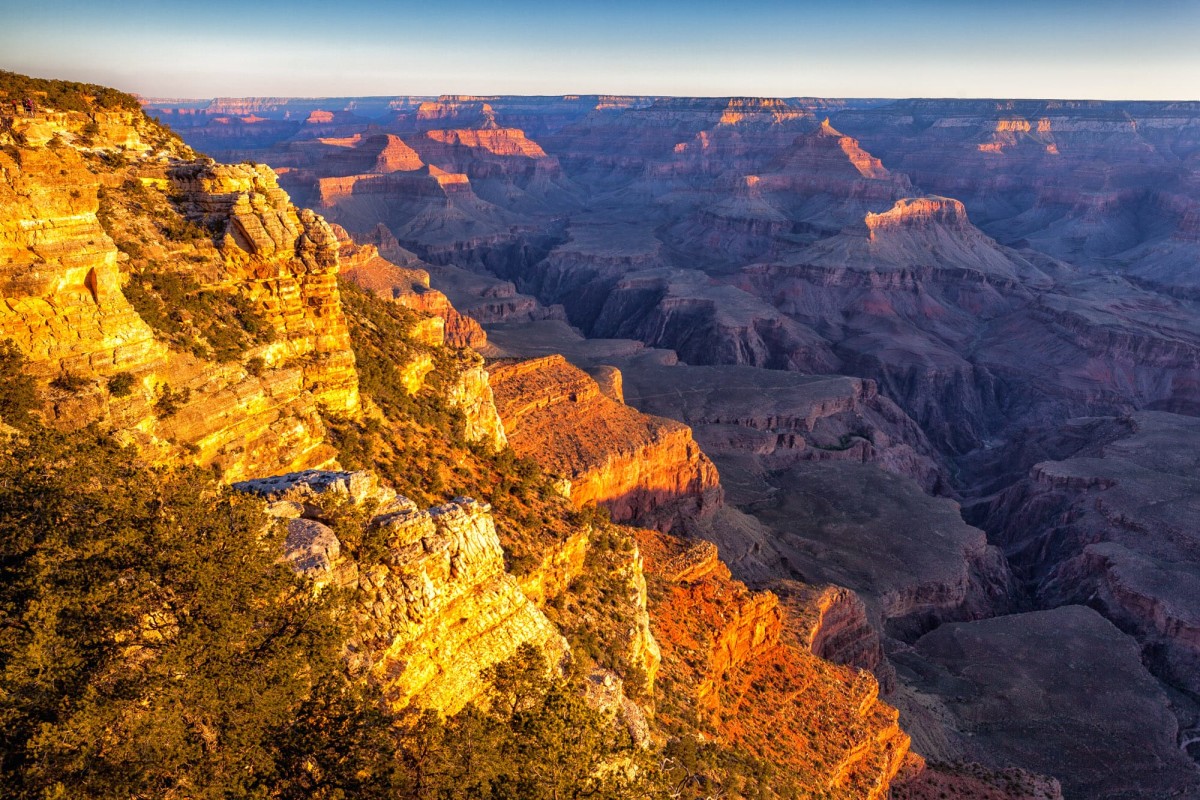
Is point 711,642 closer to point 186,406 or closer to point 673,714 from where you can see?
point 673,714

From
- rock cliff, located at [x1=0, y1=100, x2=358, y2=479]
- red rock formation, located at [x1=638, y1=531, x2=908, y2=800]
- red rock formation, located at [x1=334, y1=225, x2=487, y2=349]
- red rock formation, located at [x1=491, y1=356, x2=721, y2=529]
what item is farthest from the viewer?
red rock formation, located at [x1=334, y1=225, x2=487, y2=349]

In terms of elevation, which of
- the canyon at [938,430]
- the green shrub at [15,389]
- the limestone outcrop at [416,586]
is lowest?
the canyon at [938,430]

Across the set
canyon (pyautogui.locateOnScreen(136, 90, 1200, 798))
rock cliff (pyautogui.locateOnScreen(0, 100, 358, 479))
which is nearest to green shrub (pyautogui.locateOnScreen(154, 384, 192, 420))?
rock cliff (pyautogui.locateOnScreen(0, 100, 358, 479))

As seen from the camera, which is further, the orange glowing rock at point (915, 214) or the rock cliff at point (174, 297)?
the orange glowing rock at point (915, 214)

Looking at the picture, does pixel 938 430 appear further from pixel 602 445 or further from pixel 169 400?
pixel 169 400

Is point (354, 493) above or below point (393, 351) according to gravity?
above

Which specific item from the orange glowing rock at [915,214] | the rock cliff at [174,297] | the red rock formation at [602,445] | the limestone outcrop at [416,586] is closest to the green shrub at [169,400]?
the rock cliff at [174,297]

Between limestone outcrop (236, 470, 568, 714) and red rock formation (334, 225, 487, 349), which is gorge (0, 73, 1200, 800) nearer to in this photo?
limestone outcrop (236, 470, 568, 714)

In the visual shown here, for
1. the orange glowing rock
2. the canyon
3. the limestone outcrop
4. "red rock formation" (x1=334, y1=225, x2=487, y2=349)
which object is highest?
the limestone outcrop

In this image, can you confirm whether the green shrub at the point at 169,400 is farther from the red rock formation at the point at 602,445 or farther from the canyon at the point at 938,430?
the red rock formation at the point at 602,445

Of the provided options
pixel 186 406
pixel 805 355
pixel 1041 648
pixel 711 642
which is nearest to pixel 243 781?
pixel 186 406

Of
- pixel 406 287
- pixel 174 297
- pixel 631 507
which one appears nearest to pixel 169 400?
pixel 174 297
